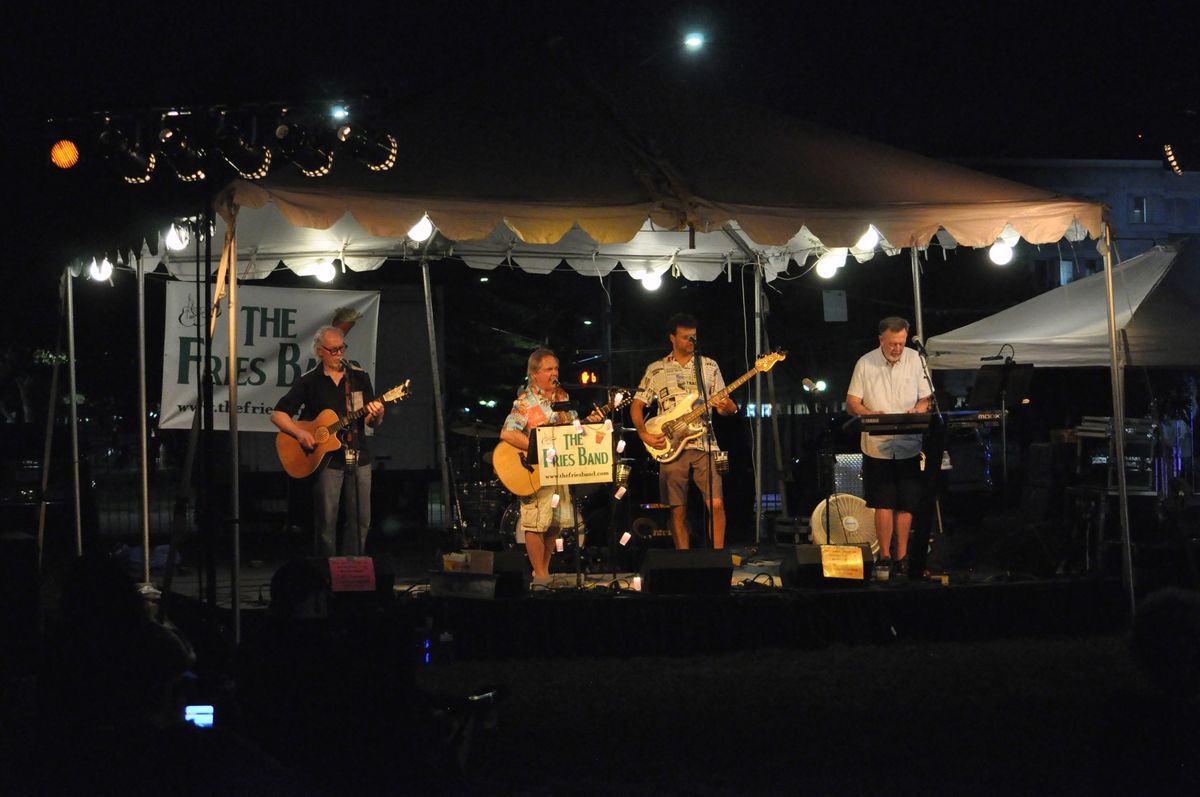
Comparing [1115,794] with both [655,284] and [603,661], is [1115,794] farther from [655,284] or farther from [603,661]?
[655,284]

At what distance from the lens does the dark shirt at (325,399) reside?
9.90 meters

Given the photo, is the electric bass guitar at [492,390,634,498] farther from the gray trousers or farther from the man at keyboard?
the man at keyboard

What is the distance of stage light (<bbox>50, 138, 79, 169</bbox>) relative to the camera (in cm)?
823

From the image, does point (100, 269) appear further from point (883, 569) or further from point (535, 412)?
point (883, 569)

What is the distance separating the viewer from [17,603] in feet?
24.8

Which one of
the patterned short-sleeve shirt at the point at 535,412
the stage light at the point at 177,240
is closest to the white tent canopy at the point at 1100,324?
the patterned short-sleeve shirt at the point at 535,412

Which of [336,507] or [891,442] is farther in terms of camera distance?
[336,507]

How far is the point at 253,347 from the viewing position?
10.7 meters

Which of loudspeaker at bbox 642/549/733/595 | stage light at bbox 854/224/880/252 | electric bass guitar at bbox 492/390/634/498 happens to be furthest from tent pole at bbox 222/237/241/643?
stage light at bbox 854/224/880/252

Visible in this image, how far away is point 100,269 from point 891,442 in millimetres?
6214

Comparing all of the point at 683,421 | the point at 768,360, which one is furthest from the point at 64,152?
the point at 768,360

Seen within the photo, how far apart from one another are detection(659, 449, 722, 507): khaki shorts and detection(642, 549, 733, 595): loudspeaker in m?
2.06

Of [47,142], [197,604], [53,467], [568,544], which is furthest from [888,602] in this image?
[53,467]

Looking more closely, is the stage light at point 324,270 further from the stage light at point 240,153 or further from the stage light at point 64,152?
the stage light at point 240,153
